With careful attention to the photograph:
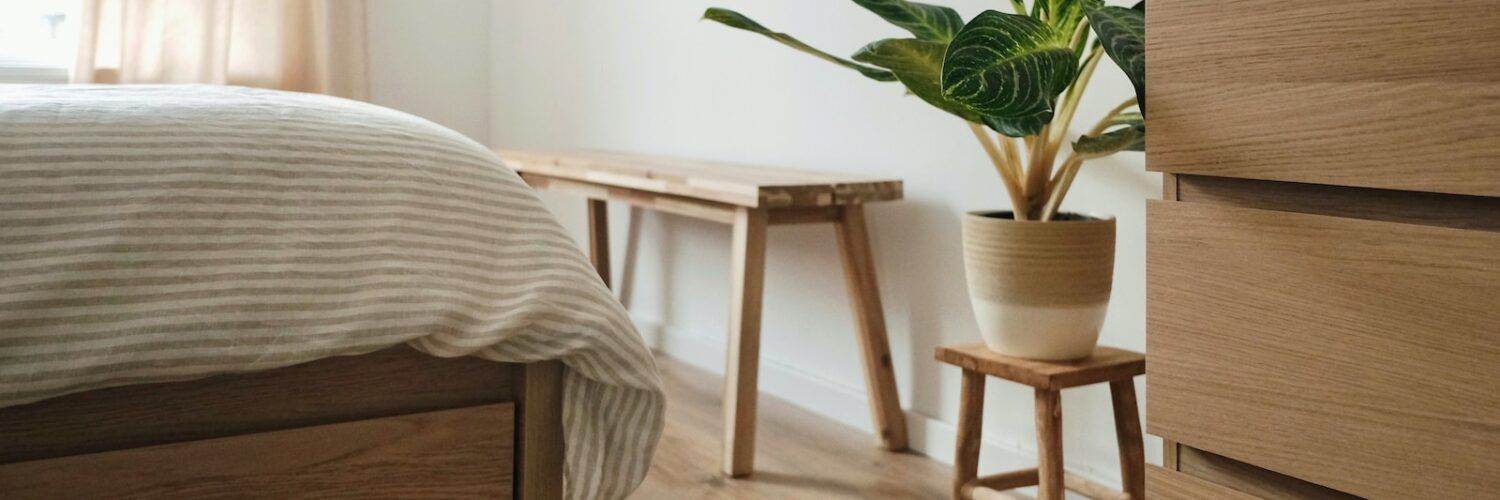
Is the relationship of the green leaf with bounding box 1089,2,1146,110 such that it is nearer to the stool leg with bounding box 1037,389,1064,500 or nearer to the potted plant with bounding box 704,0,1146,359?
the potted plant with bounding box 704,0,1146,359

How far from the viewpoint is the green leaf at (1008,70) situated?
0.98 m

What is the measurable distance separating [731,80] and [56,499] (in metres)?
1.66

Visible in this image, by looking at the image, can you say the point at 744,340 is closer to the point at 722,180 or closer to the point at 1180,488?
the point at 722,180

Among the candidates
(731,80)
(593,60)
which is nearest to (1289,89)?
(731,80)

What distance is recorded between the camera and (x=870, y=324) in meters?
1.92

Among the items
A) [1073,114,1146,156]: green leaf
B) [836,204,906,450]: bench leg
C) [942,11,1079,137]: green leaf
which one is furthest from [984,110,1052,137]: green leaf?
[836,204,906,450]: bench leg

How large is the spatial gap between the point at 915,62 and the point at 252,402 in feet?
2.22

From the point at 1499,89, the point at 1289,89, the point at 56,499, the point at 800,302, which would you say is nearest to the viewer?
the point at 1499,89

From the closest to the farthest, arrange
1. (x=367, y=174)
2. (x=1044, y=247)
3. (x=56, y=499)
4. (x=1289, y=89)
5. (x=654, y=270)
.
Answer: (x=1289, y=89) < (x=56, y=499) < (x=367, y=174) < (x=1044, y=247) < (x=654, y=270)

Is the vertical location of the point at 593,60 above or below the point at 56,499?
above

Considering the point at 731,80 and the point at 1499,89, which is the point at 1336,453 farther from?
the point at 731,80

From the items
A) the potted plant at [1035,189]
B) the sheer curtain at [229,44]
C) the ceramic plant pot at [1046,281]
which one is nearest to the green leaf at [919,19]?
the potted plant at [1035,189]

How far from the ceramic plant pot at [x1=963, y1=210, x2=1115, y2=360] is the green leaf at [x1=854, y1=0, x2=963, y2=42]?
221 millimetres

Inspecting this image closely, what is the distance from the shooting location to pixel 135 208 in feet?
2.99
